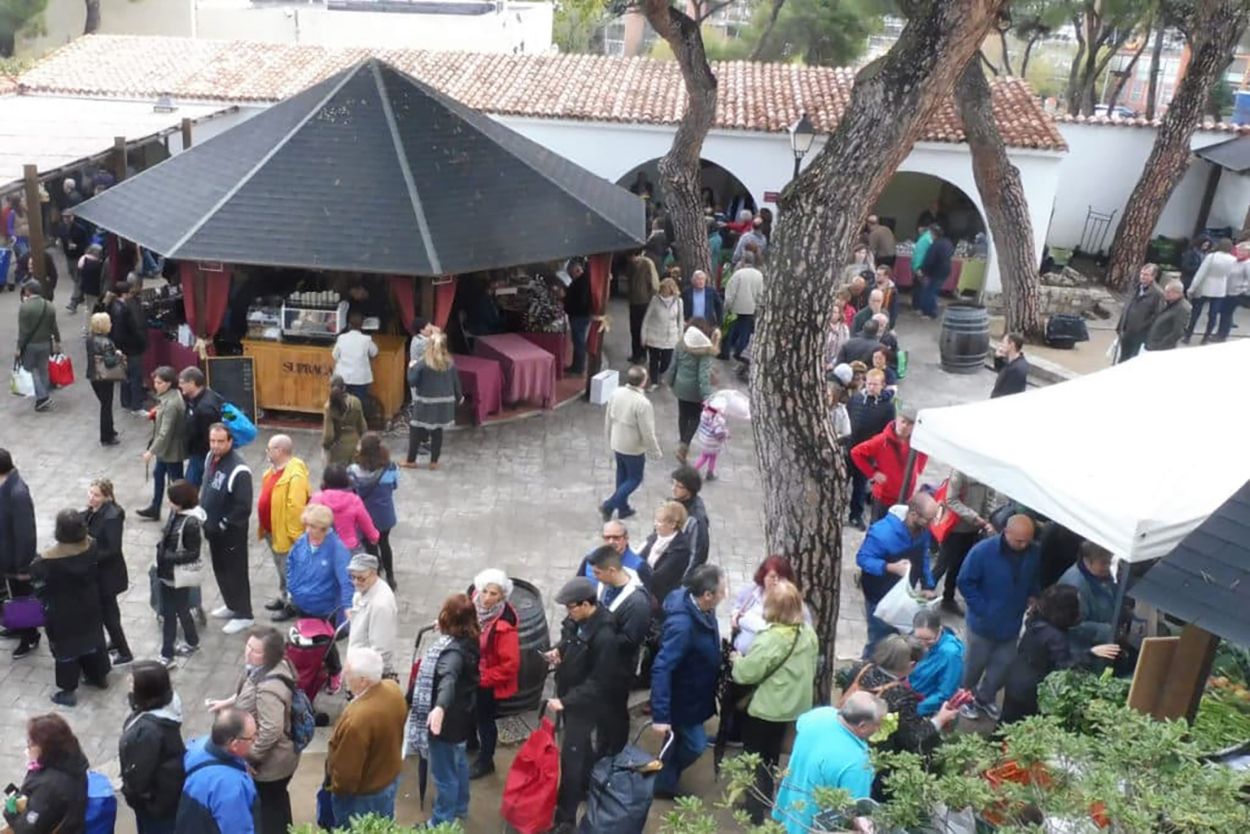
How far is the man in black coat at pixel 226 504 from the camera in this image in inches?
287

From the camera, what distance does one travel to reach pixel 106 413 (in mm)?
10773

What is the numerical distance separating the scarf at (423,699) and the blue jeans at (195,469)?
12.9ft

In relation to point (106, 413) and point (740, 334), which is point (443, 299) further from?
point (740, 334)

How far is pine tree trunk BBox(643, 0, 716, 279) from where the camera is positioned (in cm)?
1413

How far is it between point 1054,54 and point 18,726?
64915 mm

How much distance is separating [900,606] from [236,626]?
4.40m

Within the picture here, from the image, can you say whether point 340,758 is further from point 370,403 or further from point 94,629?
point 370,403

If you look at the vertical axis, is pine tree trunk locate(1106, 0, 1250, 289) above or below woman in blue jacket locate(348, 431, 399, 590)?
above

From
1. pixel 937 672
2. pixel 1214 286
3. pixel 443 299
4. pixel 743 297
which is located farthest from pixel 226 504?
pixel 1214 286

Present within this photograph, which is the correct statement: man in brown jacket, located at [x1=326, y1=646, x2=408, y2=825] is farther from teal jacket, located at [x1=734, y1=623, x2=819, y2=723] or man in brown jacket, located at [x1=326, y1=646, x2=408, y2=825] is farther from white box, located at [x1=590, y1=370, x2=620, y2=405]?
white box, located at [x1=590, y1=370, x2=620, y2=405]

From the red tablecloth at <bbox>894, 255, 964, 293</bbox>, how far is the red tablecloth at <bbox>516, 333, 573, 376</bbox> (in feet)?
24.0

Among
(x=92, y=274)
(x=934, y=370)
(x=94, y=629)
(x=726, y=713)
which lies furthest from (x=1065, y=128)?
(x=94, y=629)

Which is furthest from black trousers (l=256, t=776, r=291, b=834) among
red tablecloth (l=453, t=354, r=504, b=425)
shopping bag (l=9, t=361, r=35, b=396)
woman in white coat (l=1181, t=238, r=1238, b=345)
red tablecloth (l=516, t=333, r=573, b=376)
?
woman in white coat (l=1181, t=238, r=1238, b=345)

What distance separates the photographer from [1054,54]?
6181cm
